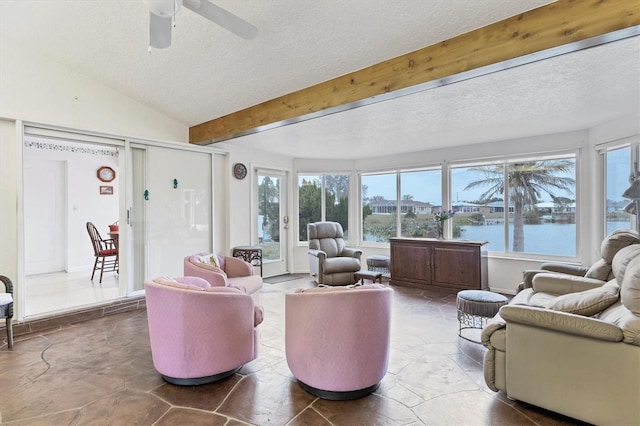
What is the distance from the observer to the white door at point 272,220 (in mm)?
6250

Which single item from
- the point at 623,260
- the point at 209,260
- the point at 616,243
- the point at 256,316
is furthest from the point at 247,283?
the point at 616,243

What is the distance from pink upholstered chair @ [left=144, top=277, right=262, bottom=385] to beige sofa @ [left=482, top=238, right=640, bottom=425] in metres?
1.84

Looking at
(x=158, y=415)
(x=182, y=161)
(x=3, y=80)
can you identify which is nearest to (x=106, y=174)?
(x=182, y=161)

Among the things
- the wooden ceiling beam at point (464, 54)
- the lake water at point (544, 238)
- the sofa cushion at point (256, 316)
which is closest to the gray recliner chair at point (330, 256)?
the lake water at point (544, 238)

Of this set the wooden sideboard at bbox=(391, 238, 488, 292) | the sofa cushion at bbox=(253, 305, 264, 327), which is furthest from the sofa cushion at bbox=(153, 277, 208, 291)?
the wooden sideboard at bbox=(391, 238, 488, 292)

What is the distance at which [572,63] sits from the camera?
8.45 feet

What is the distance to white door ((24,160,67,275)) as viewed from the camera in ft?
20.1

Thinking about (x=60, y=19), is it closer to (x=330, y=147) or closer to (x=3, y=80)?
(x=3, y=80)

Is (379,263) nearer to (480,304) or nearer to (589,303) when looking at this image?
(480,304)

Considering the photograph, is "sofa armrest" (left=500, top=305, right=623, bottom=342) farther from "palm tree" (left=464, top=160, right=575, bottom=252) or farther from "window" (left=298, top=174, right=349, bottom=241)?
"window" (left=298, top=174, right=349, bottom=241)

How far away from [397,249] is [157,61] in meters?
4.38

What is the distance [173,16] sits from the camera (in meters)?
1.80

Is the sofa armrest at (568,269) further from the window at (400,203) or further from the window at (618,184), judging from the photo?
the window at (400,203)

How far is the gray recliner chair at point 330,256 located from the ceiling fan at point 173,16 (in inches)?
150
